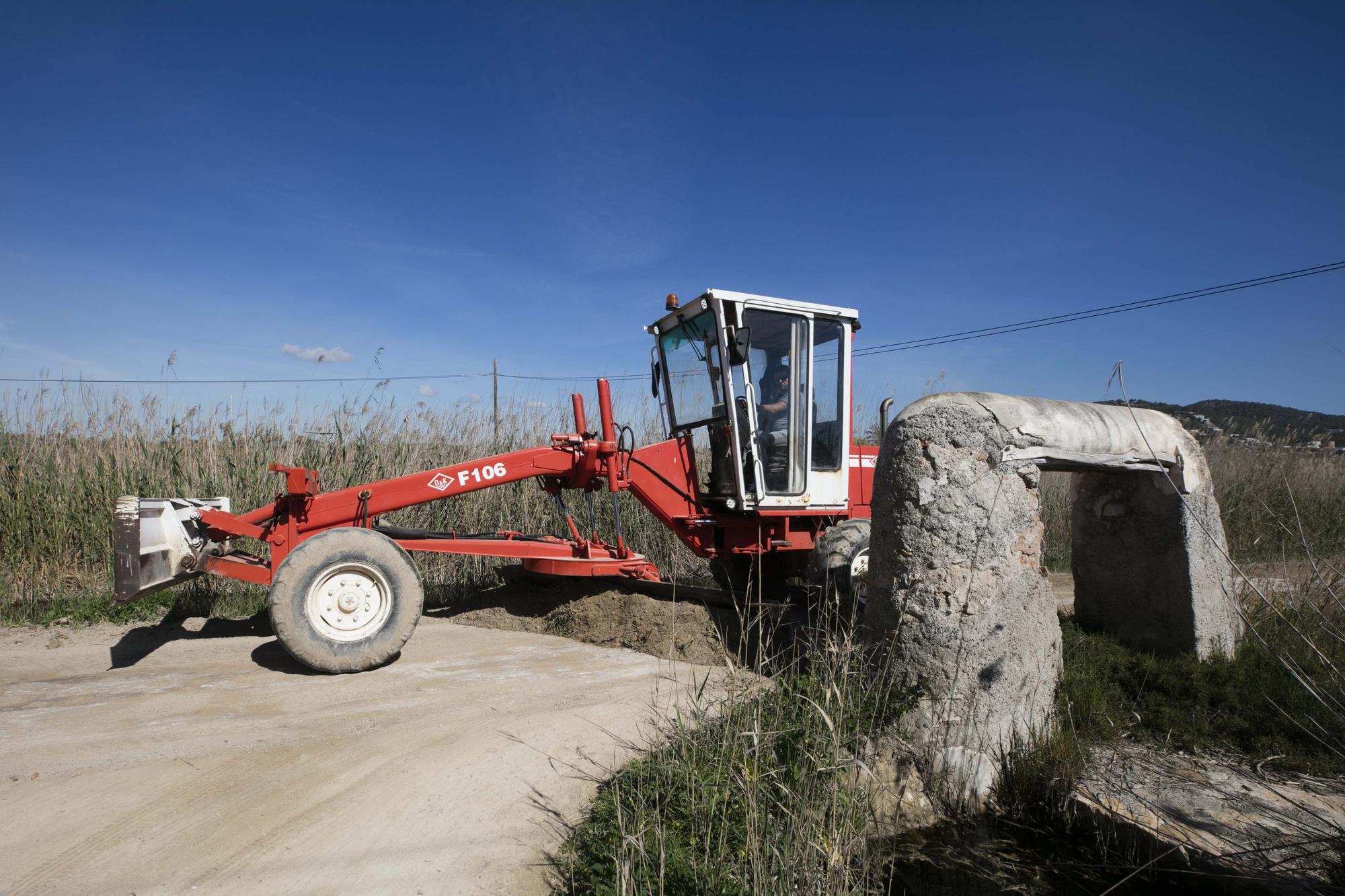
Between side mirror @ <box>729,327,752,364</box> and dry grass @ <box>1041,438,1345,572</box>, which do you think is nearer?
side mirror @ <box>729,327,752,364</box>

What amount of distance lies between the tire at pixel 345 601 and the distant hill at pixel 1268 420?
9.03m

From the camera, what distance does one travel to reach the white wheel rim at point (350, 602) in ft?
17.3

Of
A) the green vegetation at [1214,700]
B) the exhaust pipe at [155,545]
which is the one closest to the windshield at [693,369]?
the green vegetation at [1214,700]

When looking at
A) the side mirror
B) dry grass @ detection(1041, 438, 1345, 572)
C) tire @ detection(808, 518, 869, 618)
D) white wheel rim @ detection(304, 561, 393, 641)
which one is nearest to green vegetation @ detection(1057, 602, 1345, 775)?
tire @ detection(808, 518, 869, 618)

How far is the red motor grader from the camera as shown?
→ 5344 mm

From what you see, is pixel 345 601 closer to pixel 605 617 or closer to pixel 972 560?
pixel 605 617

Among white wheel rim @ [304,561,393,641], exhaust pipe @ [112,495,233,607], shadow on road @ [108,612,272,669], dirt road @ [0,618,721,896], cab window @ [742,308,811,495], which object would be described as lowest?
dirt road @ [0,618,721,896]

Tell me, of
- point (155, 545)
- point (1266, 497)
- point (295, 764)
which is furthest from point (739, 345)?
point (1266, 497)

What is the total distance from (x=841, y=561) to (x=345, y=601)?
12.3ft

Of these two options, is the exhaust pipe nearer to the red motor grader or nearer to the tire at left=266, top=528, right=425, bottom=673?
the red motor grader

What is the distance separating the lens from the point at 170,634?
6406 millimetres

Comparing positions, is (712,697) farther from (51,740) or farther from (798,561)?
(51,740)

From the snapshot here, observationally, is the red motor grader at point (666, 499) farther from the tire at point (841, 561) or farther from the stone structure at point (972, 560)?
the stone structure at point (972, 560)

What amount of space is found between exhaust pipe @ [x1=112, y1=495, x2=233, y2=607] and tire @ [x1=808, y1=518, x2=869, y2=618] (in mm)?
4589
